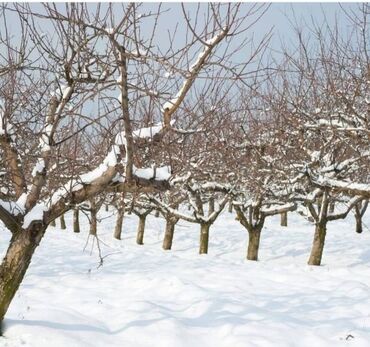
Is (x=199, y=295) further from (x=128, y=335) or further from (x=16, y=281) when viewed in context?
(x=16, y=281)

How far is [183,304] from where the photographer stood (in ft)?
22.8

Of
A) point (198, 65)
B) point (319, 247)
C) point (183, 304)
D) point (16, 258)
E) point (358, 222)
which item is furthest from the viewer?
point (358, 222)

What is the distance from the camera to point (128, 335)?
17.8 ft

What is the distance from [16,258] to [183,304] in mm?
3095

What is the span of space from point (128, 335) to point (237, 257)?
32.5ft

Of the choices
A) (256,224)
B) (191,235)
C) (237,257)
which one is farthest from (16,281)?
(191,235)

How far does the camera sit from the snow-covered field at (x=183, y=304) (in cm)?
531

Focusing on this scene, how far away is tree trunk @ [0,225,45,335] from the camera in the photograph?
4.75 meters

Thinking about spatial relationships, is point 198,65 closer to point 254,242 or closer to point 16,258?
point 16,258

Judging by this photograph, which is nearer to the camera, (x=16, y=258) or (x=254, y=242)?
(x=16, y=258)

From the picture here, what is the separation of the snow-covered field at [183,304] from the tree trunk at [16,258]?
23.4 inches

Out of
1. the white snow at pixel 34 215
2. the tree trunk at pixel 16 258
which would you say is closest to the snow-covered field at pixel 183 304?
the tree trunk at pixel 16 258

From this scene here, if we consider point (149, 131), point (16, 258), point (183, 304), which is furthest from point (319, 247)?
point (16, 258)

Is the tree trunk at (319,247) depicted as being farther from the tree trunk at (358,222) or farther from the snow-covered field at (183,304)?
the tree trunk at (358,222)
